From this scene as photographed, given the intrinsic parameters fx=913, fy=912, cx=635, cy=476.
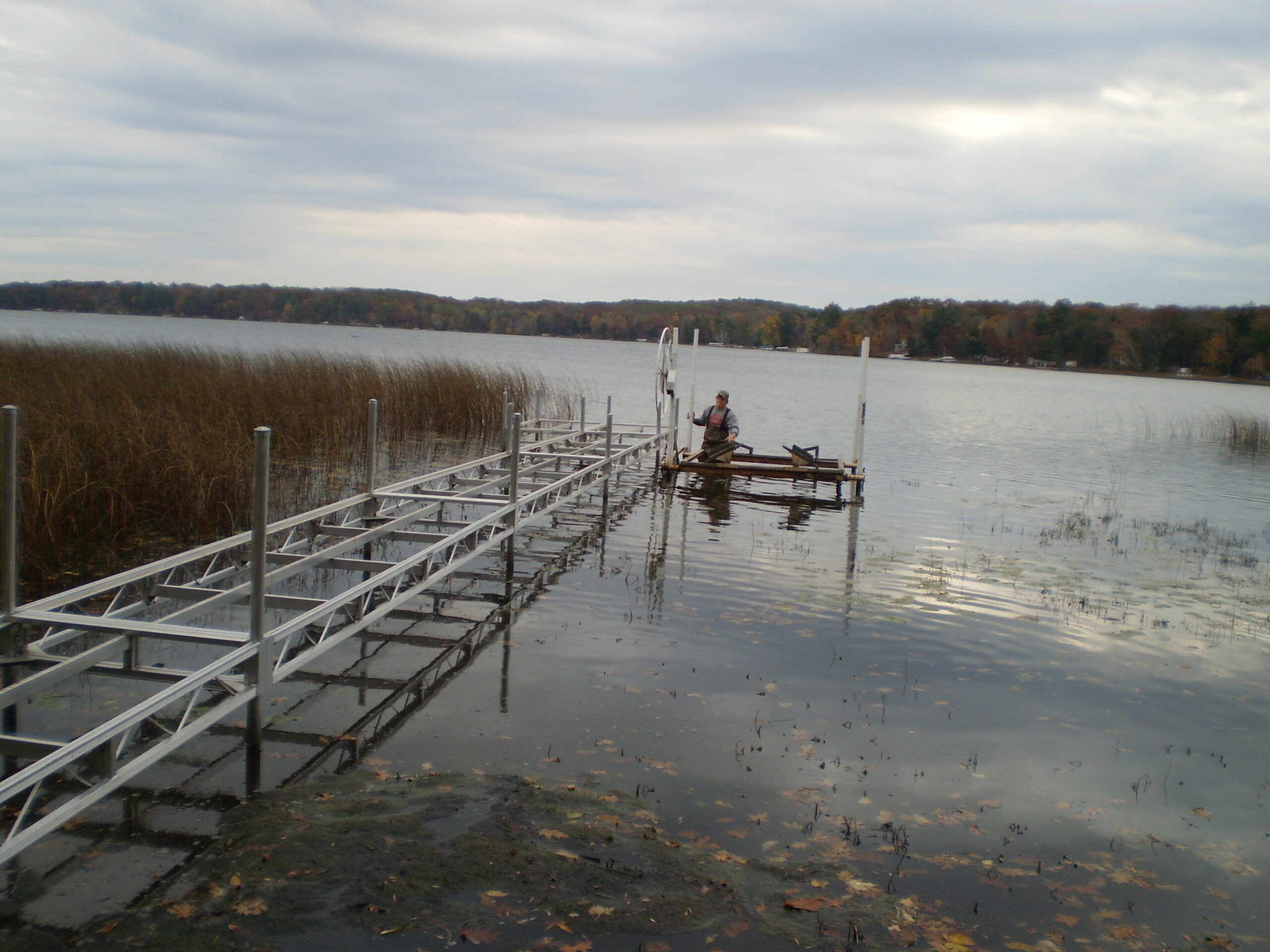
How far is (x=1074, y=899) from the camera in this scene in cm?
445

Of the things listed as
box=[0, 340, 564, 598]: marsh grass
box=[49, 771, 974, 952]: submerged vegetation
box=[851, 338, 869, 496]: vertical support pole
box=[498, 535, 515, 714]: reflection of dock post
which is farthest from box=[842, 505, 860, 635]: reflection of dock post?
box=[0, 340, 564, 598]: marsh grass

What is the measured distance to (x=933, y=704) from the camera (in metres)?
6.94

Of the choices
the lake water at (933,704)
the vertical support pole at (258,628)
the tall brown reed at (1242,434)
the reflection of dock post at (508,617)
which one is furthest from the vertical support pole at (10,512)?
the tall brown reed at (1242,434)

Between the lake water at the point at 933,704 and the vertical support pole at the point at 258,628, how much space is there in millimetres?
697

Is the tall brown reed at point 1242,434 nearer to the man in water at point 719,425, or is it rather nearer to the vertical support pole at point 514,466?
the man in water at point 719,425

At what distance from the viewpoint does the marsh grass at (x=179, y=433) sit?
9547 mm

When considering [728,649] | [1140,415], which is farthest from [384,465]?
[1140,415]

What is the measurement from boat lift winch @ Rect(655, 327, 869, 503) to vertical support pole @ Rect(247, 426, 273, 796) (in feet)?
41.0

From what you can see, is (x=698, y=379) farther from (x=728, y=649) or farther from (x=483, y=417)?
(x=728, y=649)

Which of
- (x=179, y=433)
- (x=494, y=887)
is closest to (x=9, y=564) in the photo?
(x=494, y=887)

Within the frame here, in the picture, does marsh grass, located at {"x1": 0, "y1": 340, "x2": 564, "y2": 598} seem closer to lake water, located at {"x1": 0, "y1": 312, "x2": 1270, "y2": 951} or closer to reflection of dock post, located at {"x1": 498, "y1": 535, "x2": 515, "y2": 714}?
reflection of dock post, located at {"x1": 498, "y1": 535, "x2": 515, "y2": 714}

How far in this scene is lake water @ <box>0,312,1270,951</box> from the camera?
4738 millimetres

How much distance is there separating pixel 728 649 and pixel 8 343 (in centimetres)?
2216

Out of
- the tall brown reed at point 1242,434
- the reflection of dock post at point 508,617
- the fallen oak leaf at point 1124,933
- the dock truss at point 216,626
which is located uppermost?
the tall brown reed at point 1242,434
